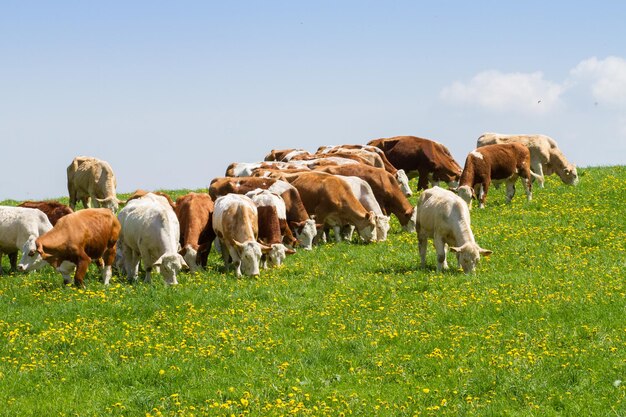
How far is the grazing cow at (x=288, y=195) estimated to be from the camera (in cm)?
2556

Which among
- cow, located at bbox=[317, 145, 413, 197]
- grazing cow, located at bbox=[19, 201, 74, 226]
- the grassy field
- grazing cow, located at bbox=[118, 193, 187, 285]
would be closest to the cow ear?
the grassy field

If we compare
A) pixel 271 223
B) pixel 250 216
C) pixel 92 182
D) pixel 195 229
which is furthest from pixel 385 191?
pixel 92 182

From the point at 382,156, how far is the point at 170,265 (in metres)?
19.7

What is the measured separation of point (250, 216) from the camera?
2228cm

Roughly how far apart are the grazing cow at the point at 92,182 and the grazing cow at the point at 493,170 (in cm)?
1337

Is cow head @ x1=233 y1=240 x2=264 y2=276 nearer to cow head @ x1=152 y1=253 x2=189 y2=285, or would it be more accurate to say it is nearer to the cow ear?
cow head @ x1=152 y1=253 x2=189 y2=285

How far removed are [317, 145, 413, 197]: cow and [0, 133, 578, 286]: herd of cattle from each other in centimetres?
9

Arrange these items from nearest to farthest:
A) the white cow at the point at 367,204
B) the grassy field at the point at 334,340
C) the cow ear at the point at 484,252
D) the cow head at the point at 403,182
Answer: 1. the grassy field at the point at 334,340
2. the cow ear at the point at 484,252
3. the white cow at the point at 367,204
4. the cow head at the point at 403,182

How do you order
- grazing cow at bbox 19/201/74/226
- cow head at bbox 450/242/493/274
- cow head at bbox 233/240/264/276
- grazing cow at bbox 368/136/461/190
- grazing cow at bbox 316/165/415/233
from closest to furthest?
cow head at bbox 450/242/493/274
cow head at bbox 233/240/264/276
grazing cow at bbox 19/201/74/226
grazing cow at bbox 316/165/415/233
grazing cow at bbox 368/136/461/190

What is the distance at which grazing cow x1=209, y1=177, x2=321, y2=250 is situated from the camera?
83.9ft

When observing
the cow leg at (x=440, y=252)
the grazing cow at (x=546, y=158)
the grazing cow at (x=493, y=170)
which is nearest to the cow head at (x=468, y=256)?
the cow leg at (x=440, y=252)

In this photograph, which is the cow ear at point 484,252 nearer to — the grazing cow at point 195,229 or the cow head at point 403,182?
the grazing cow at point 195,229

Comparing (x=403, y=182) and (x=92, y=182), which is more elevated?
(x=92, y=182)

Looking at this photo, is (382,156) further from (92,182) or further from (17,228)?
(17,228)
